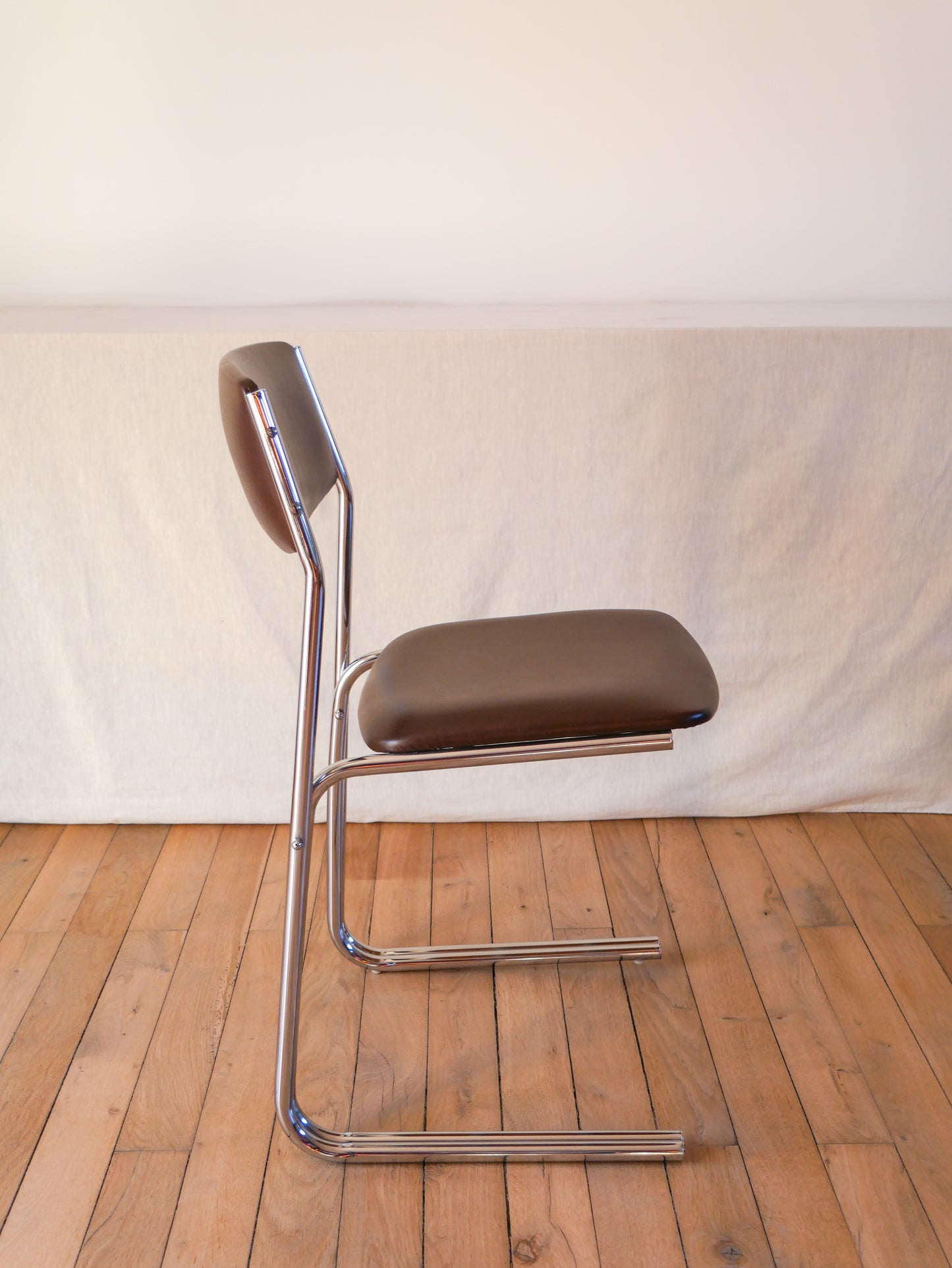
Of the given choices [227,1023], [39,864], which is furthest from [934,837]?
[39,864]

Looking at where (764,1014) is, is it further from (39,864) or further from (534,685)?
(39,864)

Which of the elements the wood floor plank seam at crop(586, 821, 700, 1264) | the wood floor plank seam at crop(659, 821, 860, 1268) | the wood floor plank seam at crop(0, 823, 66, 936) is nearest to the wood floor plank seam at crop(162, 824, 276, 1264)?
the wood floor plank seam at crop(0, 823, 66, 936)

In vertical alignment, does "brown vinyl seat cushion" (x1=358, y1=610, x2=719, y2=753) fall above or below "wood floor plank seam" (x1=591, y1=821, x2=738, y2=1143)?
above

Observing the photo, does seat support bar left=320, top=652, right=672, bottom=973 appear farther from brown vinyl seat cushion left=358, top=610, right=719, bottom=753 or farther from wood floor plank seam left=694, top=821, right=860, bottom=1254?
wood floor plank seam left=694, top=821, right=860, bottom=1254

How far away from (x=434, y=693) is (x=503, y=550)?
0.59m

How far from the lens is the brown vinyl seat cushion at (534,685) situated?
1017mm

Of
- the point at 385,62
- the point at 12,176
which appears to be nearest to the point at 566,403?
the point at 385,62

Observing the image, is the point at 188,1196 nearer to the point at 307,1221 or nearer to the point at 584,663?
the point at 307,1221

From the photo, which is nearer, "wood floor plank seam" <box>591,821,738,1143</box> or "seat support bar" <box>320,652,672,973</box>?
"seat support bar" <box>320,652,672,973</box>

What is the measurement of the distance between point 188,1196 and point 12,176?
4.86 feet

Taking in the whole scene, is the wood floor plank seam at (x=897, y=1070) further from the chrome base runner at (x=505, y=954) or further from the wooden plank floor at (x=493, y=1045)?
the chrome base runner at (x=505, y=954)

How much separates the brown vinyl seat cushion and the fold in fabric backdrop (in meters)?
0.41

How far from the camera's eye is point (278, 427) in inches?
38.1

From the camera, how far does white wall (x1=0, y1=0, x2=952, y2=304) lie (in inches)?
65.2
